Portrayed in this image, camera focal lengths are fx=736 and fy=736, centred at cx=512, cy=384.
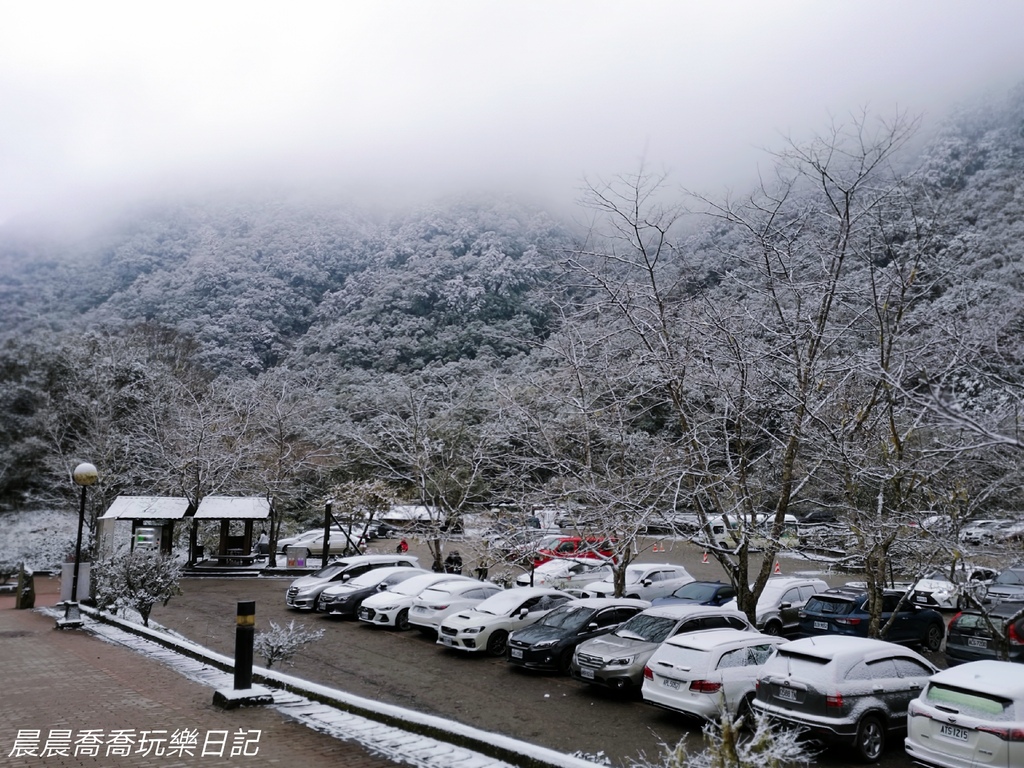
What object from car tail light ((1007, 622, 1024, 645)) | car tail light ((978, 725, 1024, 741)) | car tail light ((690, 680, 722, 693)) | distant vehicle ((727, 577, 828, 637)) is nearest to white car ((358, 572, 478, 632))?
distant vehicle ((727, 577, 828, 637))

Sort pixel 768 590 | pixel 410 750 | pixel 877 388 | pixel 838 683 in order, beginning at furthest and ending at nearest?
pixel 768 590 → pixel 877 388 → pixel 838 683 → pixel 410 750

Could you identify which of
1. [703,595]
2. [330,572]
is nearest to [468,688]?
[703,595]

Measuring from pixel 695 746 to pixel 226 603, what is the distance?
16461 millimetres

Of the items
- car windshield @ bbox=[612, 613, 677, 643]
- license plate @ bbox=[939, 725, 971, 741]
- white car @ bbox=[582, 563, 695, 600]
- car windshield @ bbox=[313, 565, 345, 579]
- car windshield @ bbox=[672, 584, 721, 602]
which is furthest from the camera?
car windshield @ bbox=[313, 565, 345, 579]

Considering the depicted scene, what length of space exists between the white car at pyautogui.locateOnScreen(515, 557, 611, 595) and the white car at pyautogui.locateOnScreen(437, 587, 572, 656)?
642cm

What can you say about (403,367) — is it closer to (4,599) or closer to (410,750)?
(4,599)

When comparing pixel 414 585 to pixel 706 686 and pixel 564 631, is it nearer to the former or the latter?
pixel 564 631

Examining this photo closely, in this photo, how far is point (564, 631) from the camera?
13.5m

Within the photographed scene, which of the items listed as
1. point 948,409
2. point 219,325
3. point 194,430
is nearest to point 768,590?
point 948,409

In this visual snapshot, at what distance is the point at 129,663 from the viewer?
1159cm

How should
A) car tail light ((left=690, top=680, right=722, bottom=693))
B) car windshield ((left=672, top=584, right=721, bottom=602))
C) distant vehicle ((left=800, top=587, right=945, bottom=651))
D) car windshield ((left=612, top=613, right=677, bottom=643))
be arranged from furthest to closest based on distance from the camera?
car windshield ((left=672, top=584, right=721, bottom=602))
distant vehicle ((left=800, top=587, right=945, bottom=651))
car windshield ((left=612, top=613, right=677, bottom=643))
car tail light ((left=690, top=680, right=722, bottom=693))

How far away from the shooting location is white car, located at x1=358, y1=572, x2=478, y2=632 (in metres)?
17.8

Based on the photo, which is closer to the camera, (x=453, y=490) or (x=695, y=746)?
(x=695, y=746)

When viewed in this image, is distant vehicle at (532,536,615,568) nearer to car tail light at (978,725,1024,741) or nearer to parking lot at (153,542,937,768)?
parking lot at (153,542,937,768)
